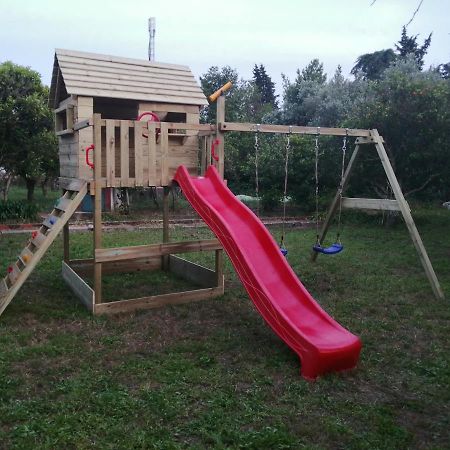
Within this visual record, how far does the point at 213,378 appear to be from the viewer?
4453 mm

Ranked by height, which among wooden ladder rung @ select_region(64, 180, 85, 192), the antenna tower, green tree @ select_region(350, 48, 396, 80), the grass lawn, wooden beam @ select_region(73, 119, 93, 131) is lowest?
the grass lawn

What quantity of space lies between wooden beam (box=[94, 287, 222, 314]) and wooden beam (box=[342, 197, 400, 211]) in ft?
8.93

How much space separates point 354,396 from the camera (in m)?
4.21

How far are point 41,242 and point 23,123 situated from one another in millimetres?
9624

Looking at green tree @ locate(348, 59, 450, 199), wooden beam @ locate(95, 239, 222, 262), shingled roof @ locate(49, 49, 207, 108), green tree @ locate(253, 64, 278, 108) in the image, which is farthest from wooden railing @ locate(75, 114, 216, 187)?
green tree @ locate(253, 64, 278, 108)

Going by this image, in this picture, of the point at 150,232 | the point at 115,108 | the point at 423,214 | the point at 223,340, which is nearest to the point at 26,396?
the point at 223,340

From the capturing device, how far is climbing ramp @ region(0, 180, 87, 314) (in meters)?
5.91

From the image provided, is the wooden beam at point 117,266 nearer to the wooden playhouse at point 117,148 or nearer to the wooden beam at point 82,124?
the wooden playhouse at point 117,148

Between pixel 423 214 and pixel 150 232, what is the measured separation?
8.94 m

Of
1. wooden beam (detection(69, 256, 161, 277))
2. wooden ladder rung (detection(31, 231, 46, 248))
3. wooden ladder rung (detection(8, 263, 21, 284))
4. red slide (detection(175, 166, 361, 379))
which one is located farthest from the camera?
wooden beam (detection(69, 256, 161, 277))

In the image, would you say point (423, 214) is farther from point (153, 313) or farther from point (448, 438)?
point (448, 438)

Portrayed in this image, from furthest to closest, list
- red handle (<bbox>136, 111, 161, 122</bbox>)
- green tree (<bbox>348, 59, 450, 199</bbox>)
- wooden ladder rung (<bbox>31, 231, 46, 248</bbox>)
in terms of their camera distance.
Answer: green tree (<bbox>348, 59, 450, 199</bbox>), red handle (<bbox>136, 111, 161, 122</bbox>), wooden ladder rung (<bbox>31, 231, 46, 248</bbox>)

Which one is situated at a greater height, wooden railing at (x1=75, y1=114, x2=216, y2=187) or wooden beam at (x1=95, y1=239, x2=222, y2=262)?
wooden railing at (x1=75, y1=114, x2=216, y2=187)

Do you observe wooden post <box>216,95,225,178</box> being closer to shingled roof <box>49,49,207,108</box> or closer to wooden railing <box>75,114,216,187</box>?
wooden railing <box>75,114,216,187</box>
